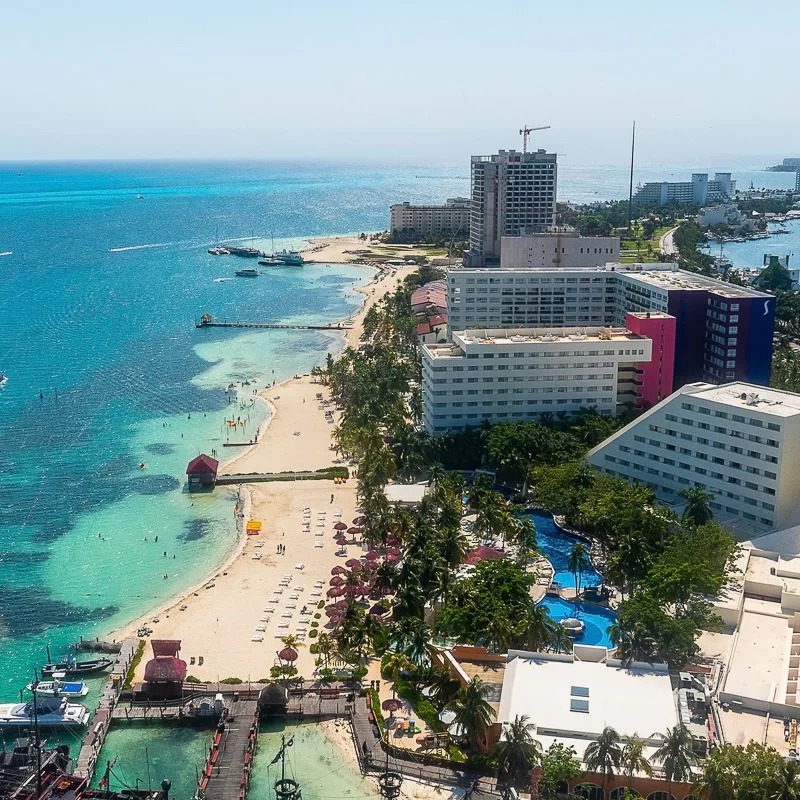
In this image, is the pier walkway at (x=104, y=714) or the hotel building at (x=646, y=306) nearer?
the pier walkway at (x=104, y=714)

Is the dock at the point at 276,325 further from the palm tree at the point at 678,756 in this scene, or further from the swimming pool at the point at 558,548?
the palm tree at the point at 678,756

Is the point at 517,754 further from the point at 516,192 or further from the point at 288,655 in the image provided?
the point at 516,192

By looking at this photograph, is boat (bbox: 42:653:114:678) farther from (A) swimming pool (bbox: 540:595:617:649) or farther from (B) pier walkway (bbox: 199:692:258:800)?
(A) swimming pool (bbox: 540:595:617:649)

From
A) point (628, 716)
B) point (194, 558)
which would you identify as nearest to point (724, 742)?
point (628, 716)

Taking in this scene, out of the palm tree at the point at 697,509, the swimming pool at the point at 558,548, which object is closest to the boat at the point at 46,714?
the swimming pool at the point at 558,548

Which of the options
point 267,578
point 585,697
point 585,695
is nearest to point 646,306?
point 267,578
